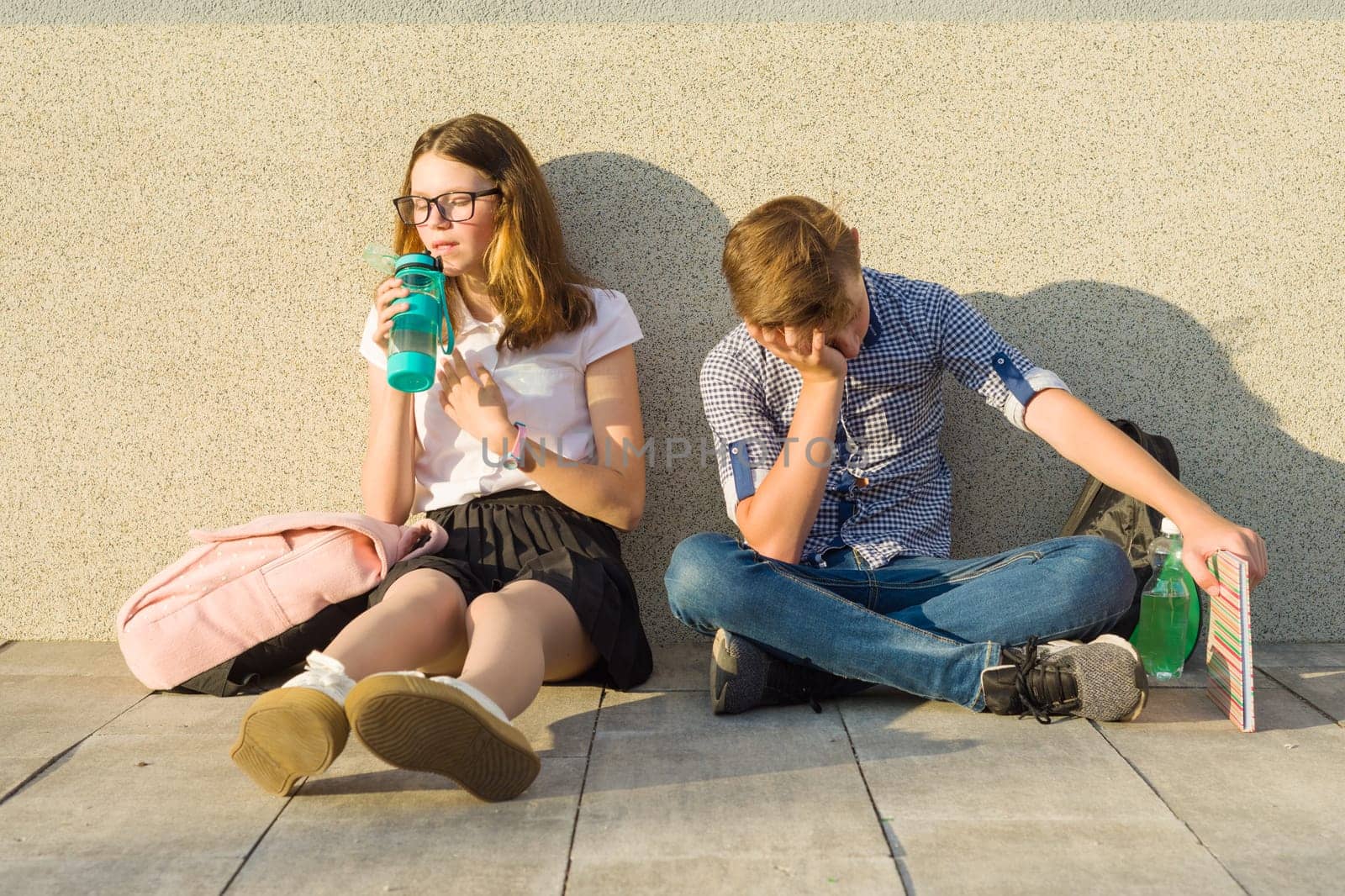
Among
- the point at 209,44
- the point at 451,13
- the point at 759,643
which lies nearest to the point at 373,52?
the point at 451,13

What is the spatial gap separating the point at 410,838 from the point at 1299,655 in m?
2.44

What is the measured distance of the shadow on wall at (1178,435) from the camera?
3.23 meters

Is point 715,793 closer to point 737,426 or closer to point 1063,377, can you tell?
point 737,426

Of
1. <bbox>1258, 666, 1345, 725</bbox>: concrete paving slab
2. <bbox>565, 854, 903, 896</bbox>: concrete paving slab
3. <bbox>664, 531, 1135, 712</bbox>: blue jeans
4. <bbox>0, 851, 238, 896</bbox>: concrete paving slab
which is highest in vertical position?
<bbox>664, 531, 1135, 712</bbox>: blue jeans

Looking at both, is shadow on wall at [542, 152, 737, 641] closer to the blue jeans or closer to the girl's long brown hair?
the girl's long brown hair

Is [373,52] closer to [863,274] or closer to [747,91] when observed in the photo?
[747,91]

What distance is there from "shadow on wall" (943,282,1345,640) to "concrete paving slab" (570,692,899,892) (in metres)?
1.05

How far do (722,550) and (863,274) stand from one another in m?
0.85

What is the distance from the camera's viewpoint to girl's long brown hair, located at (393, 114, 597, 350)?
2.93 metres

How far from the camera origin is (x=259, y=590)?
2.77 m

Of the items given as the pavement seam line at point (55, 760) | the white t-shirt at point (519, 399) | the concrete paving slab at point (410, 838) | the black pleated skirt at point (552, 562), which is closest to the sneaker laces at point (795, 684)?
the black pleated skirt at point (552, 562)

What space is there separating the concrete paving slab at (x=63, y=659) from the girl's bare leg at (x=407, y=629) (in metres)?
1.00

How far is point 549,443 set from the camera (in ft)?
9.77

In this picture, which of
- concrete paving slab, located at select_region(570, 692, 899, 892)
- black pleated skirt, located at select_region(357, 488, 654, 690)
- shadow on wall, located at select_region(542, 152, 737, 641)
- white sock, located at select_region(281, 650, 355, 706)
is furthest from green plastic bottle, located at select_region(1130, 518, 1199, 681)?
white sock, located at select_region(281, 650, 355, 706)
